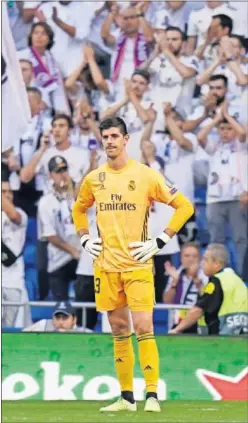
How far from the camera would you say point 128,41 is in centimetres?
1468

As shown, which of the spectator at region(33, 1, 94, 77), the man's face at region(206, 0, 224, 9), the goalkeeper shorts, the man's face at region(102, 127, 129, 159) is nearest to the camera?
the man's face at region(102, 127, 129, 159)

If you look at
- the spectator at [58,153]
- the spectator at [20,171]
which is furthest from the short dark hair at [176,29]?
the spectator at [20,171]

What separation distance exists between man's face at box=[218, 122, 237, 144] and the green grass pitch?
4.70 metres

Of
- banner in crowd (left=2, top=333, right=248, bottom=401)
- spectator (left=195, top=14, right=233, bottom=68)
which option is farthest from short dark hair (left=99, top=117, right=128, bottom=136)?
spectator (left=195, top=14, right=233, bottom=68)

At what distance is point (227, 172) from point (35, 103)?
9.35ft

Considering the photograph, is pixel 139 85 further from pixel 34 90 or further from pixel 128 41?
pixel 34 90

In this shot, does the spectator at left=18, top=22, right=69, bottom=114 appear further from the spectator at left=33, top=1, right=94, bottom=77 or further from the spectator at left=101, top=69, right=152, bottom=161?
the spectator at left=101, top=69, right=152, bottom=161

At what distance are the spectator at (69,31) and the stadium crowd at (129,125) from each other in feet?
0.05

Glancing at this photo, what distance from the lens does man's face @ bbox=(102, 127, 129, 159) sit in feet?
27.3

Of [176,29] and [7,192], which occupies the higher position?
[176,29]

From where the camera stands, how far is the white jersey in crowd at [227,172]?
13953 mm

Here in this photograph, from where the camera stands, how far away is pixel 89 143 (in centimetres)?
1436

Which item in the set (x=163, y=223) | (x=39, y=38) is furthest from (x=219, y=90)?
(x=39, y=38)

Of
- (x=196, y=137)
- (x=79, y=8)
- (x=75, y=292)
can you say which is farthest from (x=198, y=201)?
(x=79, y=8)
